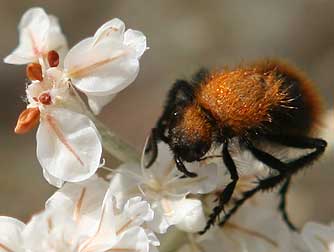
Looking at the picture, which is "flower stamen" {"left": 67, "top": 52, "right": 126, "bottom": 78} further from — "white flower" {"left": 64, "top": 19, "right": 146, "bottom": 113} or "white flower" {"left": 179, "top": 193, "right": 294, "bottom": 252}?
"white flower" {"left": 179, "top": 193, "right": 294, "bottom": 252}

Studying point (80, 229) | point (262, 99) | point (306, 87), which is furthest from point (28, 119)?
point (306, 87)

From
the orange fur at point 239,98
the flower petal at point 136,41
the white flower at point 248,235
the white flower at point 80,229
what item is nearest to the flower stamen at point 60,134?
the white flower at point 80,229

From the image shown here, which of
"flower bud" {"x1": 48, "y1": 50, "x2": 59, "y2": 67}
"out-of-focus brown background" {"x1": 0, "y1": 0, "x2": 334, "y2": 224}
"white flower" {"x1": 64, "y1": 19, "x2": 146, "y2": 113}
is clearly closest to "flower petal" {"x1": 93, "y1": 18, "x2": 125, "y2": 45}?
"white flower" {"x1": 64, "y1": 19, "x2": 146, "y2": 113}

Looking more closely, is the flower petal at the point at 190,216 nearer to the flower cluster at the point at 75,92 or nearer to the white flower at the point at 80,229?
the white flower at the point at 80,229

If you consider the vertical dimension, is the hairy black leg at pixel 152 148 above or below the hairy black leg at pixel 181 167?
below

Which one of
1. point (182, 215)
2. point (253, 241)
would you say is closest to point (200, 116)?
point (182, 215)

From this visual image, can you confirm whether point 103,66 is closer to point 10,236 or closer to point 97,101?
point 97,101
